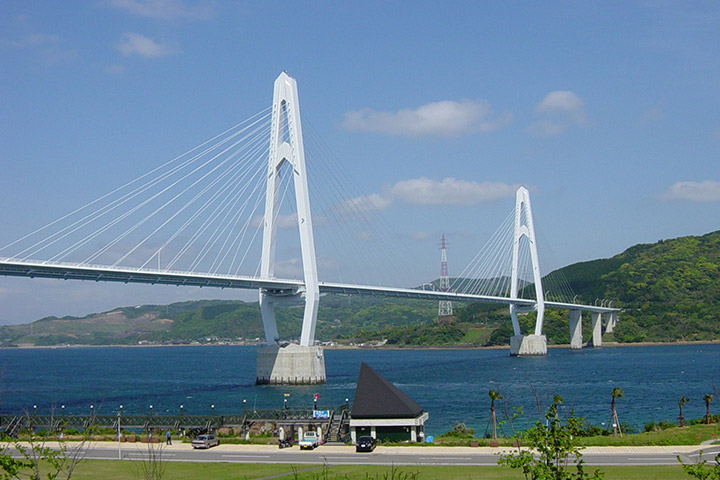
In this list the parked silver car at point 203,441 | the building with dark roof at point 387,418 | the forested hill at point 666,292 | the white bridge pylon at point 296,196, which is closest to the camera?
the parked silver car at point 203,441

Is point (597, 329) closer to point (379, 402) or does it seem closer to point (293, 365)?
point (293, 365)

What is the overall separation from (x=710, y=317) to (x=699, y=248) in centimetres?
4833

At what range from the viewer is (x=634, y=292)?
6905 inches

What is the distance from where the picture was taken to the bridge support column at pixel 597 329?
14662cm

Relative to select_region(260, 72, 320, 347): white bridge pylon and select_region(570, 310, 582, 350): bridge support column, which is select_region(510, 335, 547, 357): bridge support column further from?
select_region(260, 72, 320, 347): white bridge pylon

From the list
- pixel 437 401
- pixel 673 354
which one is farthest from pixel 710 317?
pixel 437 401

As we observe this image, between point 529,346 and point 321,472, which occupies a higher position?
point 529,346

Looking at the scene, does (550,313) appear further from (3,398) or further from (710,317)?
(3,398)

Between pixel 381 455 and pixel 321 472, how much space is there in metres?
4.49

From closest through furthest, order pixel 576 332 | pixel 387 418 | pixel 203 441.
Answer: pixel 203 441, pixel 387 418, pixel 576 332

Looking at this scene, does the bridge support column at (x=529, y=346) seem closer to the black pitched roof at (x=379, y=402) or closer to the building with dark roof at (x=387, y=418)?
the black pitched roof at (x=379, y=402)

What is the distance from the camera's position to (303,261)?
6494cm

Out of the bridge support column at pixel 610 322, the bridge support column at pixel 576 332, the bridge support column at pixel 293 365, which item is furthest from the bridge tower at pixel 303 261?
the bridge support column at pixel 610 322

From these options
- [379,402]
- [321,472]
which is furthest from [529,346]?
[321,472]
